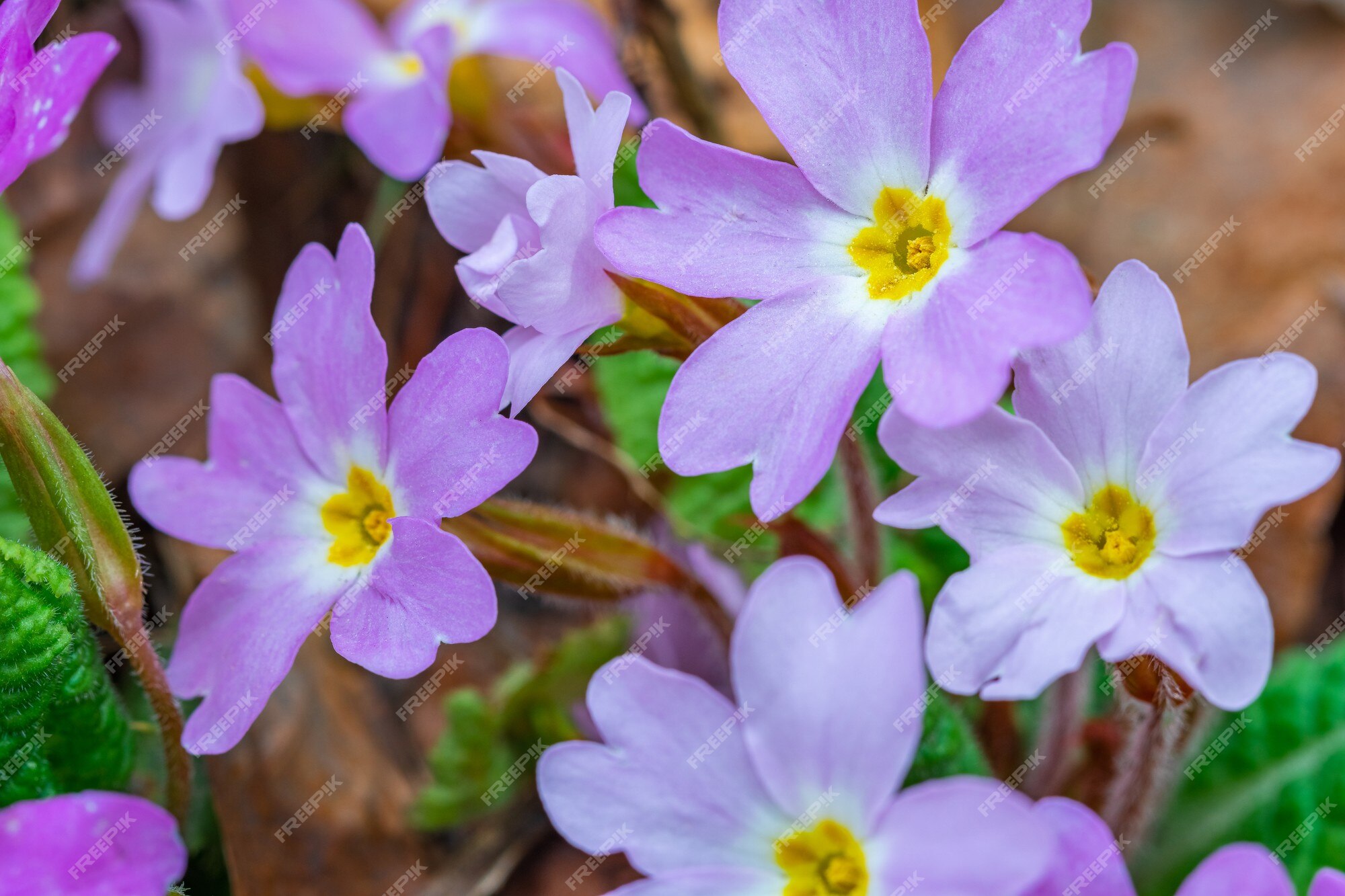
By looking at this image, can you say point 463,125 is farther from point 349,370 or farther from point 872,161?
point 872,161

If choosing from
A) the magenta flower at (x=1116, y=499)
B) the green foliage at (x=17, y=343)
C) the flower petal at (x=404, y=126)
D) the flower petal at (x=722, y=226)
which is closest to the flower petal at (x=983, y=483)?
the magenta flower at (x=1116, y=499)

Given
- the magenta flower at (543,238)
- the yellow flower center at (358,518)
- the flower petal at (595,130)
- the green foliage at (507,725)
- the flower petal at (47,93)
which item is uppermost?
the flower petal at (47,93)

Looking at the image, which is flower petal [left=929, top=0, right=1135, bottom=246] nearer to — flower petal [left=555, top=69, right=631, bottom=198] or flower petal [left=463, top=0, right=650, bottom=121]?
flower petal [left=555, top=69, right=631, bottom=198]

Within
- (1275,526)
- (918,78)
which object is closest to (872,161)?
(918,78)

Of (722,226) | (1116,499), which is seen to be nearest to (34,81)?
(722,226)

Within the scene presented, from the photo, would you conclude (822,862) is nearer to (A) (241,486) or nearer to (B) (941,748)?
(B) (941,748)

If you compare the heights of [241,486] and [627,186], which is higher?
[627,186]

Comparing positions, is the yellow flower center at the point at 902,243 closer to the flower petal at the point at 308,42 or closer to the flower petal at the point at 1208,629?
the flower petal at the point at 1208,629
